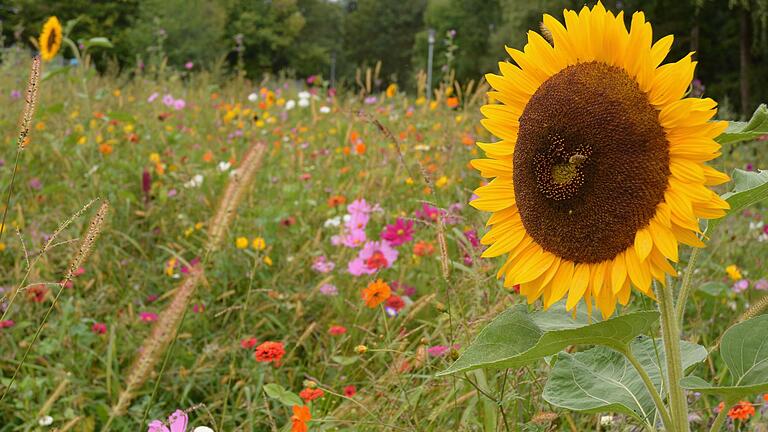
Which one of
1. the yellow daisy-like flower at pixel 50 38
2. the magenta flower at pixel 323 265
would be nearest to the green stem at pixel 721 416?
the magenta flower at pixel 323 265

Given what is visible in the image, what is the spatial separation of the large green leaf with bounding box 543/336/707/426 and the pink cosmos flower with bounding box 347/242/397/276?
38.4 inches

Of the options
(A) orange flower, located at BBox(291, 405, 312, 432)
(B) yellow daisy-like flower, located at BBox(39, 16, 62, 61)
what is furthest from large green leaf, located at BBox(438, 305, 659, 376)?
(B) yellow daisy-like flower, located at BBox(39, 16, 62, 61)

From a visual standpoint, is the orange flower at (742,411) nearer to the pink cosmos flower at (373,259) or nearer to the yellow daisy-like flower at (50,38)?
the pink cosmos flower at (373,259)

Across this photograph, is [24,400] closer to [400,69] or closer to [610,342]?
[610,342]

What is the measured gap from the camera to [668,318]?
115 centimetres

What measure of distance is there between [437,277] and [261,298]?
0.75m

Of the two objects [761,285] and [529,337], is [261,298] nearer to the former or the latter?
[529,337]

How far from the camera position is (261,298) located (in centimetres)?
262

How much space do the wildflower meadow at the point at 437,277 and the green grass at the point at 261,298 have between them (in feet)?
0.05

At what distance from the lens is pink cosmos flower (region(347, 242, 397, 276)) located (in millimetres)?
2320

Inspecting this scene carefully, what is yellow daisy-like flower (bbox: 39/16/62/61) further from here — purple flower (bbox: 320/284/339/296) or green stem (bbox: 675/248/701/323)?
green stem (bbox: 675/248/701/323)

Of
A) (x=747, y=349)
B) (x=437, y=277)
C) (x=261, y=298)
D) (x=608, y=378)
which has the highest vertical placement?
(x=747, y=349)

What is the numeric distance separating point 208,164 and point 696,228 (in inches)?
149

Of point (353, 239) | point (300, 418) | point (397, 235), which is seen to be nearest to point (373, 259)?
point (397, 235)
